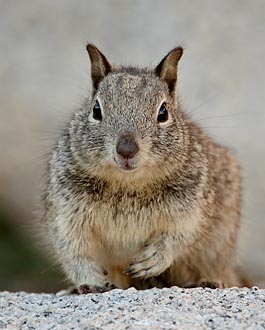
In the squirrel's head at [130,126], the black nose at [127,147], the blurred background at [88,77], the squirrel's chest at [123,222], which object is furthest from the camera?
the blurred background at [88,77]

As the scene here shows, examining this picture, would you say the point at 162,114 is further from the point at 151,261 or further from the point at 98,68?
the point at 151,261

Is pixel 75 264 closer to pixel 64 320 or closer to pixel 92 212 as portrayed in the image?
pixel 92 212

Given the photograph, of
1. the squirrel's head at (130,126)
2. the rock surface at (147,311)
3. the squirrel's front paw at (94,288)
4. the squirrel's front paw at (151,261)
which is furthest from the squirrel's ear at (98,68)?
the rock surface at (147,311)

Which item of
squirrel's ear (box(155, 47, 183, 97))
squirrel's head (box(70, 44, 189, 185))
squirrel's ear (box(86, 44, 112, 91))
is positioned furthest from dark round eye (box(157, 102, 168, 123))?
squirrel's ear (box(86, 44, 112, 91))

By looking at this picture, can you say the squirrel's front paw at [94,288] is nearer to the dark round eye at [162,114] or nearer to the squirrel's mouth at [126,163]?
the squirrel's mouth at [126,163]

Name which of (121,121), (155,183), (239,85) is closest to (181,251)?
(155,183)

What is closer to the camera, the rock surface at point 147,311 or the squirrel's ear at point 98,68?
the rock surface at point 147,311

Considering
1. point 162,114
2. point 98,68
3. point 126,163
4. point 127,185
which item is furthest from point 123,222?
point 98,68
